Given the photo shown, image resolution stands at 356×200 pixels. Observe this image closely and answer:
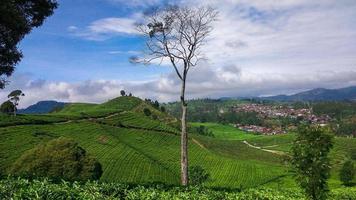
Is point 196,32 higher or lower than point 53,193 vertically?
higher

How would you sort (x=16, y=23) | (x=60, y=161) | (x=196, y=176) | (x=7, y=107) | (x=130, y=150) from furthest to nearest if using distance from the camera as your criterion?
(x=7, y=107) → (x=130, y=150) → (x=196, y=176) → (x=60, y=161) → (x=16, y=23)

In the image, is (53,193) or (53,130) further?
(53,130)

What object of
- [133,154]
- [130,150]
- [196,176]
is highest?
[130,150]

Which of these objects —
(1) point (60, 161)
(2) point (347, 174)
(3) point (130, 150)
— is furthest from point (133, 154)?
(2) point (347, 174)

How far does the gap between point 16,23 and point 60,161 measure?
66274 millimetres

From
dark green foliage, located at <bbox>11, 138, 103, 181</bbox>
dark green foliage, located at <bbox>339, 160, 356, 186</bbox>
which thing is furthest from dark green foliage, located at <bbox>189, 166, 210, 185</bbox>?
dark green foliage, located at <bbox>339, 160, 356, 186</bbox>

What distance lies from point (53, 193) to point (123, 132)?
165 meters

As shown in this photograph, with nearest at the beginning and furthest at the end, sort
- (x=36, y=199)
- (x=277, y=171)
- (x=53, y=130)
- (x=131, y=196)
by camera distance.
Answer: (x=36, y=199), (x=131, y=196), (x=53, y=130), (x=277, y=171)

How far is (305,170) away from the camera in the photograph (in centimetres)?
2755

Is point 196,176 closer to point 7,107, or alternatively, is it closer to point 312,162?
point 312,162

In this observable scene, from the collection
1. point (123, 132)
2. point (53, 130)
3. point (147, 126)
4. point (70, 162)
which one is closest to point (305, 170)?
point (70, 162)

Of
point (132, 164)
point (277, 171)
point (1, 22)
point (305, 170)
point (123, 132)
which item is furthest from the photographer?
point (123, 132)

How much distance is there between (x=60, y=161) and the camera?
87.8 metres

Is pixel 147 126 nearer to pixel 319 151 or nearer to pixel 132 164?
pixel 132 164
